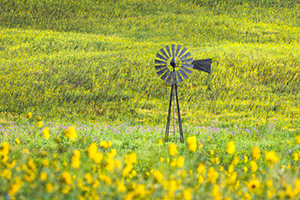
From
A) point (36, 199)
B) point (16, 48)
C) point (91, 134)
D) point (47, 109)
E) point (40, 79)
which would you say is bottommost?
point (36, 199)

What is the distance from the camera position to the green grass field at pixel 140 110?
9.59ft

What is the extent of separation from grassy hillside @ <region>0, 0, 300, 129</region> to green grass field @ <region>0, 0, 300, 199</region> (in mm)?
97

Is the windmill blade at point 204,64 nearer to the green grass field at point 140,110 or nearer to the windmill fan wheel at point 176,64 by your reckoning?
the windmill fan wheel at point 176,64

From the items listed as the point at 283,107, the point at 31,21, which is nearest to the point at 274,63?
the point at 283,107

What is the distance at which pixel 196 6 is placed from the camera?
48.5 meters

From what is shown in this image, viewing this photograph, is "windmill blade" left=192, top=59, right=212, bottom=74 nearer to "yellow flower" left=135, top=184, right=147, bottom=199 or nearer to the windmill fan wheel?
the windmill fan wheel

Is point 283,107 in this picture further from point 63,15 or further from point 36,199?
point 63,15

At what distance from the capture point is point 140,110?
15086 mm

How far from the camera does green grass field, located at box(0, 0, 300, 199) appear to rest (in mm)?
2924

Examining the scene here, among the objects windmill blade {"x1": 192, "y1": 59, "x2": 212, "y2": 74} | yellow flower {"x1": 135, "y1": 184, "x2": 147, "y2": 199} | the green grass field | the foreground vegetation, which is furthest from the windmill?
yellow flower {"x1": 135, "y1": 184, "x2": 147, "y2": 199}

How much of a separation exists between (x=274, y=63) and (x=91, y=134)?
17752 millimetres

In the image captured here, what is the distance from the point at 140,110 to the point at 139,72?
550cm

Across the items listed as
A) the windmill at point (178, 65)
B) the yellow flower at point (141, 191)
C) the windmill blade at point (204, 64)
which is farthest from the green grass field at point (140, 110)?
the windmill blade at point (204, 64)

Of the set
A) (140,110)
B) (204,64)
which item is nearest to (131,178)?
(204,64)
